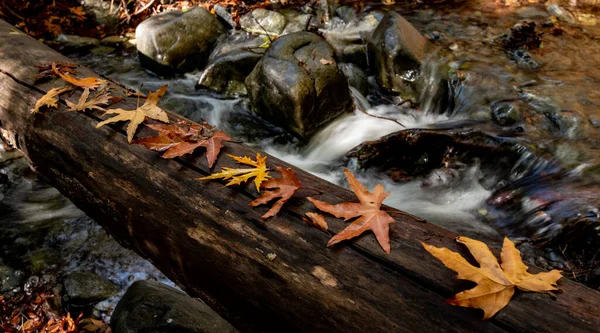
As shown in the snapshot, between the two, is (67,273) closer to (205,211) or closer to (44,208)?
(44,208)

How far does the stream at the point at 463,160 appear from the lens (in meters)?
3.53

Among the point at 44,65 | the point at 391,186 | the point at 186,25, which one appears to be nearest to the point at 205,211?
the point at 44,65

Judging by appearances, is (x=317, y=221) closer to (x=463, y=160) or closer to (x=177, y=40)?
(x=463, y=160)

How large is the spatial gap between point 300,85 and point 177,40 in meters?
2.84

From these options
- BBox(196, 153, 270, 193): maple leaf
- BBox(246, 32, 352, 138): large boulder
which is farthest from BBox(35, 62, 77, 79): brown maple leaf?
BBox(246, 32, 352, 138): large boulder

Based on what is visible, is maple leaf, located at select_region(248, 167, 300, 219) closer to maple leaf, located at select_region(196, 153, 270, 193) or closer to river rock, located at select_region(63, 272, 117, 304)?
maple leaf, located at select_region(196, 153, 270, 193)

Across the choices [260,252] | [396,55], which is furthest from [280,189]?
[396,55]

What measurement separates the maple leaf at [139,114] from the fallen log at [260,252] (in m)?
0.08

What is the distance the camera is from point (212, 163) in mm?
2227

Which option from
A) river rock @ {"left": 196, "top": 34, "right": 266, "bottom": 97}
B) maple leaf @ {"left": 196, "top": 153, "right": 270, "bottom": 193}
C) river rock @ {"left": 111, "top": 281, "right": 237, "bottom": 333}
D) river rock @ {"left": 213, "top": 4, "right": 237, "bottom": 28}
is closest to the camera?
maple leaf @ {"left": 196, "top": 153, "right": 270, "bottom": 193}

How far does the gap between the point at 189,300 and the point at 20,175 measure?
3215mm

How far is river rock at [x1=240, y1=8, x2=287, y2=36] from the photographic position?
7254 millimetres

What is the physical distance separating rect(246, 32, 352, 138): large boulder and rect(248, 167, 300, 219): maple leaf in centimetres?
295

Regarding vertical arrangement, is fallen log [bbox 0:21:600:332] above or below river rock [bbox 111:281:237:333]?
above
